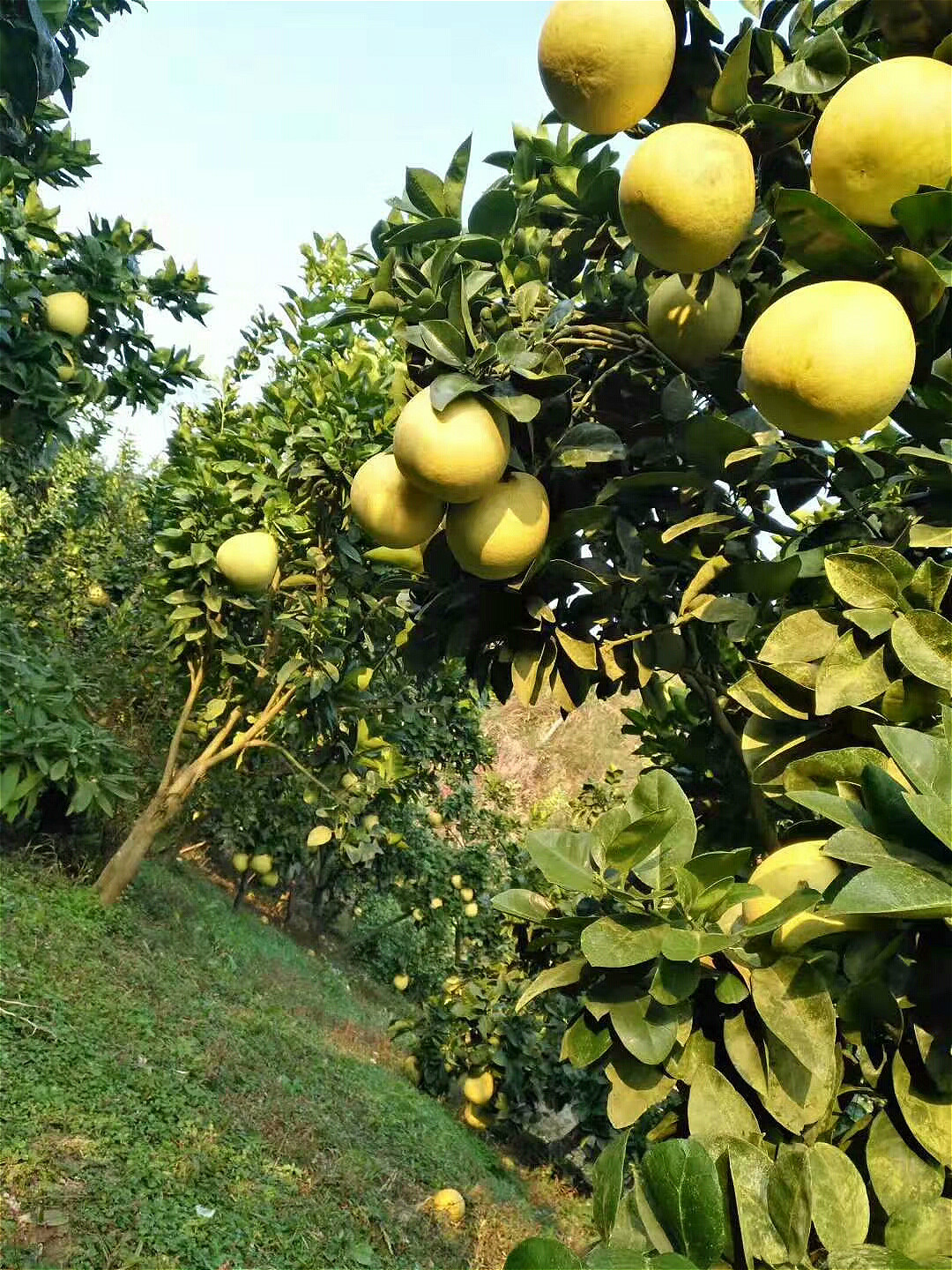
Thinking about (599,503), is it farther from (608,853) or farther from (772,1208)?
(772,1208)

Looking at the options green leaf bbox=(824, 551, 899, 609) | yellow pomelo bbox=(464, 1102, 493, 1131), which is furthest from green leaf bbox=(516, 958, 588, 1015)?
yellow pomelo bbox=(464, 1102, 493, 1131)

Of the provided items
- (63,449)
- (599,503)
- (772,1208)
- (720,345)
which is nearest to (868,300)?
(720,345)

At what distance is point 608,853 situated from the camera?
36.4 inches

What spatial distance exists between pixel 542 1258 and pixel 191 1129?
286cm

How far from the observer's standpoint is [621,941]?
84 centimetres

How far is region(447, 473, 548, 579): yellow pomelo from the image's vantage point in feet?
3.73

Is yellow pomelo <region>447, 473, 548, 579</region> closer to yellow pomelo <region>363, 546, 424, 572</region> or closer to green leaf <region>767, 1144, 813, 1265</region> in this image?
yellow pomelo <region>363, 546, 424, 572</region>

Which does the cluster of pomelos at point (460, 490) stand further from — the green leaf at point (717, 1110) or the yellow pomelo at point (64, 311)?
the yellow pomelo at point (64, 311)

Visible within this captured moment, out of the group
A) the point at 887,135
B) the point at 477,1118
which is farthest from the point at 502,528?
the point at 477,1118

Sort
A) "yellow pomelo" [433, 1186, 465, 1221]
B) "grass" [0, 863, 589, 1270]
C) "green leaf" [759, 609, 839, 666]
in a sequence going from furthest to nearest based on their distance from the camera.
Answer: "yellow pomelo" [433, 1186, 465, 1221] → "grass" [0, 863, 589, 1270] → "green leaf" [759, 609, 839, 666]

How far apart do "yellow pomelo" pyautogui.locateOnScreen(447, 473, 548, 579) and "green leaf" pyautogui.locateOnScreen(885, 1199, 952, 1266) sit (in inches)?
30.8

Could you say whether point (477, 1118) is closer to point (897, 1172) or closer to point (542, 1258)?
point (897, 1172)

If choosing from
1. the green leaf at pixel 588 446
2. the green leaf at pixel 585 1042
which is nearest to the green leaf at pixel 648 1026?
the green leaf at pixel 585 1042

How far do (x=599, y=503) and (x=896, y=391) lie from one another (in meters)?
0.44
